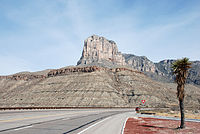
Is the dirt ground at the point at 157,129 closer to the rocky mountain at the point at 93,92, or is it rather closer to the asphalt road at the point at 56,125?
the asphalt road at the point at 56,125

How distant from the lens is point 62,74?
136 m

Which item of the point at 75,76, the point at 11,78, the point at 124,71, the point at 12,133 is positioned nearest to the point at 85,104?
the point at 75,76

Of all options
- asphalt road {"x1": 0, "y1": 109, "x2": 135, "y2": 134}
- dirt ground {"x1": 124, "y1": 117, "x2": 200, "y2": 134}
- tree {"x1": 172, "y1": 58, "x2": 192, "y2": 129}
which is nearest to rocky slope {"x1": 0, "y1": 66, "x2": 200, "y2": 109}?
asphalt road {"x1": 0, "y1": 109, "x2": 135, "y2": 134}

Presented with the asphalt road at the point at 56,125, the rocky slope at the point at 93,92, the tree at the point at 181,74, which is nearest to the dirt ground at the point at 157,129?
the asphalt road at the point at 56,125

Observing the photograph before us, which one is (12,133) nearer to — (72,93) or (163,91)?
(72,93)

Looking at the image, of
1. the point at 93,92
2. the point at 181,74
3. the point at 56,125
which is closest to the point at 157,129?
the point at 181,74

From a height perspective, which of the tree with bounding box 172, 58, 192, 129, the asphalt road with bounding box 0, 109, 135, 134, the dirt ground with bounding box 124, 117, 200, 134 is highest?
the tree with bounding box 172, 58, 192, 129

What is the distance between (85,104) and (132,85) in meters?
38.8

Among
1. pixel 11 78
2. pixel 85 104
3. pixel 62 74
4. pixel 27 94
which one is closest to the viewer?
pixel 85 104

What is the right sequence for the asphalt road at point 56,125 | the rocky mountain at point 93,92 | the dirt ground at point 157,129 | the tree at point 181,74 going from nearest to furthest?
the asphalt road at point 56,125, the dirt ground at point 157,129, the tree at point 181,74, the rocky mountain at point 93,92

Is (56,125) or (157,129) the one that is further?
(157,129)

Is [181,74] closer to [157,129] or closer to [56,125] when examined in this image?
[157,129]

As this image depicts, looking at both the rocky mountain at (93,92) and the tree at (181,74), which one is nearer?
the tree at (181,74)

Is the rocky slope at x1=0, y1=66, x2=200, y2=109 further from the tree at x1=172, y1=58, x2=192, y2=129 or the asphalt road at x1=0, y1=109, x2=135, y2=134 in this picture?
the tree at x1=172, y1=58, x2=192, y2=129
